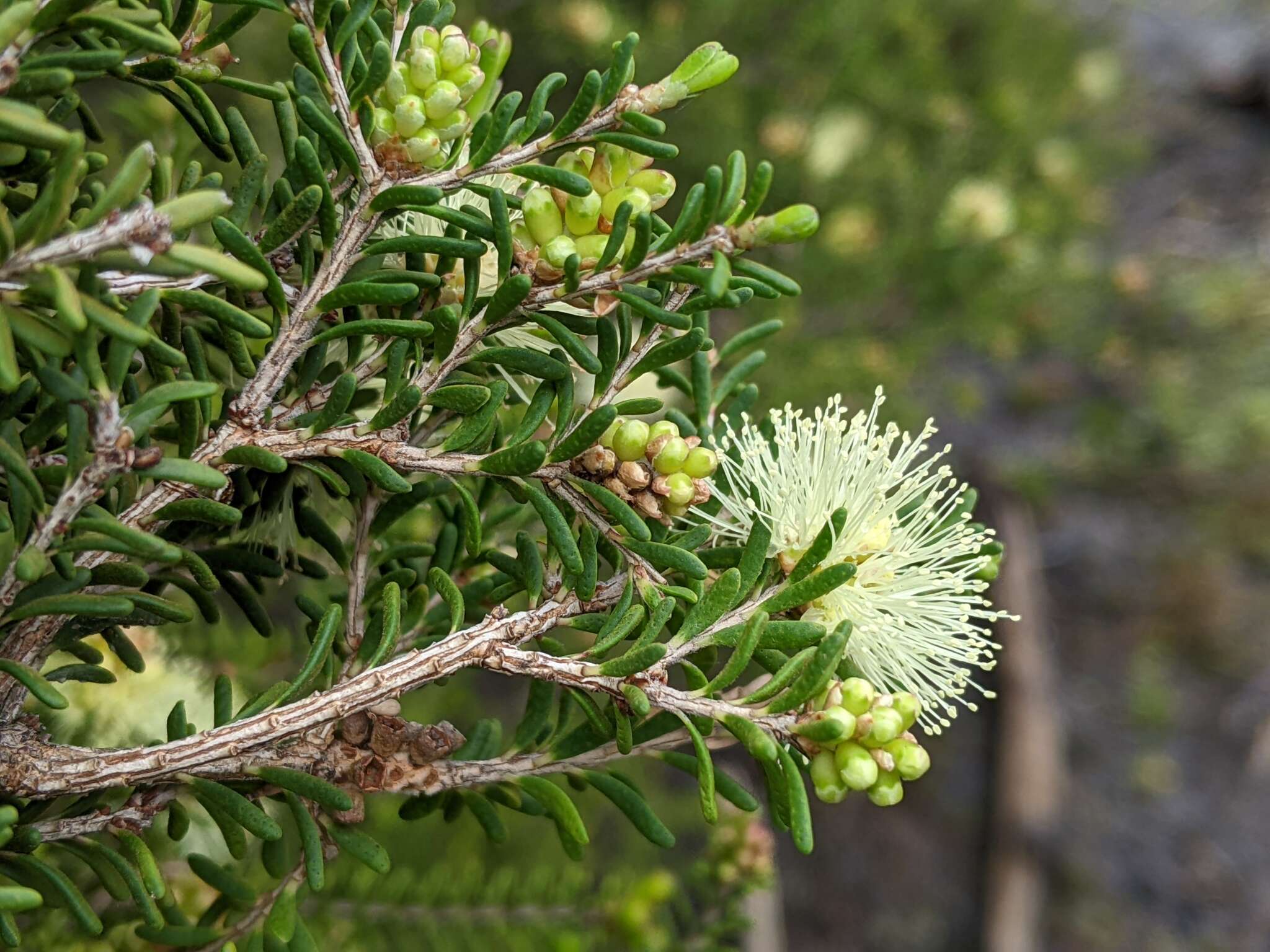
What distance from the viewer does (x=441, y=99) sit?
31cm

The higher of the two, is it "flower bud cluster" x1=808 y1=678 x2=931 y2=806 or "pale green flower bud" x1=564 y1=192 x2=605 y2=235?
"pale green flower bud" x1=564 y1=192 x2=605 y2=235

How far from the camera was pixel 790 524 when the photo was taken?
1.23 feet

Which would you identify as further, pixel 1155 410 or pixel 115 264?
pixel 1155 410

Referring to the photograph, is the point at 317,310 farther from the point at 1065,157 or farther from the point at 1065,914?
the point at 1065,914

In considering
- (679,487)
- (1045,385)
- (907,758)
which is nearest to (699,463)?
(679,487)

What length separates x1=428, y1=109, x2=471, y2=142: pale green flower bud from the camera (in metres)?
0.32

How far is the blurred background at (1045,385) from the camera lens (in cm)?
151

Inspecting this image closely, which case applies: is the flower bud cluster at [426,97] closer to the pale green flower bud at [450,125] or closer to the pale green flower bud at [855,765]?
the pale green flower bud at [450,125]

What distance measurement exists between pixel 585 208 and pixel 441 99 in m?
0.06

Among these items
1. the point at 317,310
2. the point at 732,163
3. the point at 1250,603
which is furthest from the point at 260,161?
the point at 1250,603

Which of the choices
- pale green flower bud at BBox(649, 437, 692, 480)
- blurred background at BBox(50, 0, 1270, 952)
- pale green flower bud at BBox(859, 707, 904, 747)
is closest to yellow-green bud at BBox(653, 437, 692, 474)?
pale green flower bud at BBox(649, 437, 692, 480)

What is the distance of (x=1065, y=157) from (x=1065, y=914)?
161cm

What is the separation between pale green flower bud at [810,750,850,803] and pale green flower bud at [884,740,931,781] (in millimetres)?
17

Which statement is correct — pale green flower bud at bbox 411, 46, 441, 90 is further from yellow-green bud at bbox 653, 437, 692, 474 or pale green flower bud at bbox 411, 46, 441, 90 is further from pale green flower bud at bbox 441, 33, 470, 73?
yellow-green bud at bbox 653, 437, 692, 474
